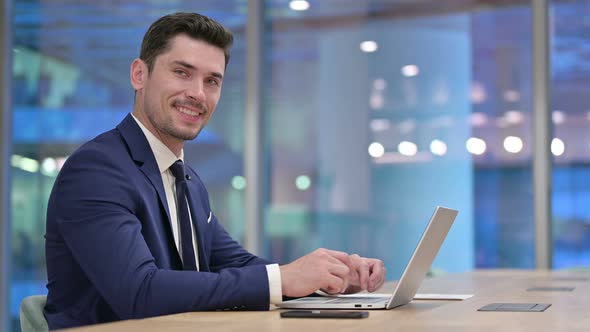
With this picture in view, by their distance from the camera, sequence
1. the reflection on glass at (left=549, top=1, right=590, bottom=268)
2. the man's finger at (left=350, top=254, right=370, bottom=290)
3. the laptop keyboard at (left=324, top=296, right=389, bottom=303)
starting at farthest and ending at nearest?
1. the reflection on glass at (left=549, top=1, right=590, bottom=268)
2. the man's finger at (left=350, top=254, right=370, bottom=290)
3. the laptop keyboard at (left=324, top=296, right=389, bottom=303)

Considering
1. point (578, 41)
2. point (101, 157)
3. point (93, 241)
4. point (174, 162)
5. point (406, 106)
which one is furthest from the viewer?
point (406, 106)

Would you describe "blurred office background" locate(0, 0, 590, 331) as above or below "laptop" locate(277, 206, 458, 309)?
above

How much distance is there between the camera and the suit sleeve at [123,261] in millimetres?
1818

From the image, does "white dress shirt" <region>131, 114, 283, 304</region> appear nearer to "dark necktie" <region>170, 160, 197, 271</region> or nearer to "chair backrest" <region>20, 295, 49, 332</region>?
"dark necktie" <region>170, 160, 197, 271</region>

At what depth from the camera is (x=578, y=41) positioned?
18.2ft

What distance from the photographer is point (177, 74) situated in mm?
2336

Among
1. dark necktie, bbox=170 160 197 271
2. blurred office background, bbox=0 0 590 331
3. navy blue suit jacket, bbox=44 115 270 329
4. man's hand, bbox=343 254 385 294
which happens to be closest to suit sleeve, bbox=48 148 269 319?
navy blue suit jacket, bbox=44 115 270 329

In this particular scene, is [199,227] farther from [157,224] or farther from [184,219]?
[157,224]

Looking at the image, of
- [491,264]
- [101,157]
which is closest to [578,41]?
[491,264]

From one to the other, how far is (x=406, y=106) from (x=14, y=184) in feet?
9.32

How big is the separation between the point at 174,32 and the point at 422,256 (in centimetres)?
90

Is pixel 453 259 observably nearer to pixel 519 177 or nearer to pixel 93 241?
pixel 519 177

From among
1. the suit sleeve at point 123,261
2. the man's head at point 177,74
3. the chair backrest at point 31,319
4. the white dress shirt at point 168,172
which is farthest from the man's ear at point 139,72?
the chair backrest at point 31,319

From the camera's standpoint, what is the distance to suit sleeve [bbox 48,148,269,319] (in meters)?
1.82
